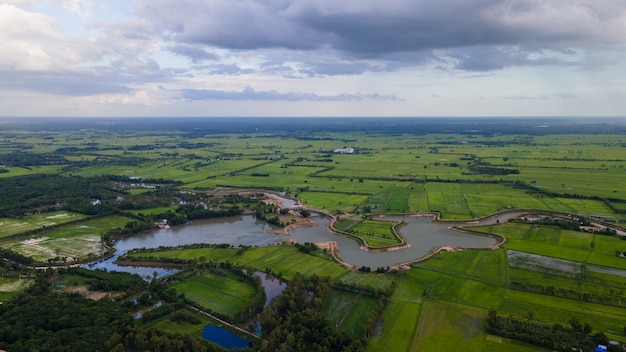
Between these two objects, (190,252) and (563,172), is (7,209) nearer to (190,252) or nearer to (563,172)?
(190,252)

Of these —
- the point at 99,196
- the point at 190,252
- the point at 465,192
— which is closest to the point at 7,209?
the point at 99,196

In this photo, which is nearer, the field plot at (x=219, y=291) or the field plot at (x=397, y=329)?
the field plot at (x=397, y=329)

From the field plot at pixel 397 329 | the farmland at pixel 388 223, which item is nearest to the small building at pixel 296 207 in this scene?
the farmland at pixel 388 223

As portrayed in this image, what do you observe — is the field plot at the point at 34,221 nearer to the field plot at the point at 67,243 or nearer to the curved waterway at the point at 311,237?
the field plot at the point at 67,243

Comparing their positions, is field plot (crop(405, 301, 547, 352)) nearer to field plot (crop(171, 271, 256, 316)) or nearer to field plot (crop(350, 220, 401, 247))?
field plot (crop(171, 271, 256, 316))

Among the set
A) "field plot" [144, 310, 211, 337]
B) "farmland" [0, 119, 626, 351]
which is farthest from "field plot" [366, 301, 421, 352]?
"field plot" [144, 310, 211, 337]

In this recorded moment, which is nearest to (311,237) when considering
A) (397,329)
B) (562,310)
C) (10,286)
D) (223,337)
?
(397,329)

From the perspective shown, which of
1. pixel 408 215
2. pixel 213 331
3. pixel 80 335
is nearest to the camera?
pixel 80 335
